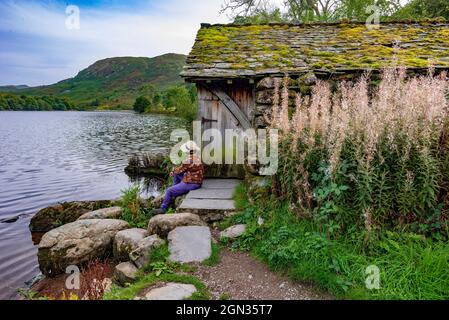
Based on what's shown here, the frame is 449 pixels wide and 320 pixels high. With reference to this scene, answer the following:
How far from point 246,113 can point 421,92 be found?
5.36 metres

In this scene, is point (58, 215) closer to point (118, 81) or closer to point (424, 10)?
point (424, 10)

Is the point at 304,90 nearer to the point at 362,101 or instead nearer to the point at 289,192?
the point at 362,101

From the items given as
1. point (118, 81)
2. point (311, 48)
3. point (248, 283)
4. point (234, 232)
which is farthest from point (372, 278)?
point (118, 81)

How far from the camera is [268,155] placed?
537 centimetres

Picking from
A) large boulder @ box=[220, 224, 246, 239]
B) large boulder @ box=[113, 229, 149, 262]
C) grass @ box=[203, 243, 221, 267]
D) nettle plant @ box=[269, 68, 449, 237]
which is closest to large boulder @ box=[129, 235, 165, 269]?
large boulder @ box=[113, 229, 149, 262]

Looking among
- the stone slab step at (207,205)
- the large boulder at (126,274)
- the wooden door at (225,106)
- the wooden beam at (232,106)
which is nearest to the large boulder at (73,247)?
the large boulder at (126,274)

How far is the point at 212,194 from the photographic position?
667 centimetres

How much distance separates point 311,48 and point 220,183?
536 centimetres

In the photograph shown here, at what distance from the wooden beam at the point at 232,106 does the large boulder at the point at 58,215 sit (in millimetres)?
4198

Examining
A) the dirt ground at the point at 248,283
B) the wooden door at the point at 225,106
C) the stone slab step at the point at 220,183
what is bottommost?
the dirt ground at the point at 248,283

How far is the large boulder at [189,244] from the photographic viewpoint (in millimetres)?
4344

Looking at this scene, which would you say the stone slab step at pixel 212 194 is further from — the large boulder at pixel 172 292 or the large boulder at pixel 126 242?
the large boulder at pixel 172 292

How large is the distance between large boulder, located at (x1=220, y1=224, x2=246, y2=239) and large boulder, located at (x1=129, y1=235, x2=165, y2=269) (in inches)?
38.3

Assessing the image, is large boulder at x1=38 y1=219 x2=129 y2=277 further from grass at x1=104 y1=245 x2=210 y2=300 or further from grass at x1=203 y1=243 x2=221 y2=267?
grass at x1=203 y1=243 x2=221 y2=267
